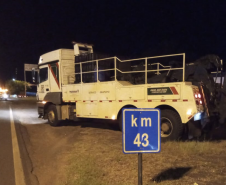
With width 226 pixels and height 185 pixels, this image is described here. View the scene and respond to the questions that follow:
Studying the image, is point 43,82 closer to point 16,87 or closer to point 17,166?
point 17,166

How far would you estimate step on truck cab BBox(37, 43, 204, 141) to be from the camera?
6570 mm

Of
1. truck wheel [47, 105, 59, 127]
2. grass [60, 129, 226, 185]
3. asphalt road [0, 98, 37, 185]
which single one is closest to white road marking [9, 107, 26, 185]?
asphalt road [0, 98, 37, 185]

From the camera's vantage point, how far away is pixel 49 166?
5.14 metres

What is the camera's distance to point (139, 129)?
272 centimetres

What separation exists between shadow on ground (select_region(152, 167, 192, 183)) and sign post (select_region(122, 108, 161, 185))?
1546mm

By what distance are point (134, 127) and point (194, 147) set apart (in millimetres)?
3619

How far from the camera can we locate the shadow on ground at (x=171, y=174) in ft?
13.1

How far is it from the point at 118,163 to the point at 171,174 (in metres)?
1.23

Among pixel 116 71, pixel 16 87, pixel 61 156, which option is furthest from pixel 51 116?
pixel 16 87

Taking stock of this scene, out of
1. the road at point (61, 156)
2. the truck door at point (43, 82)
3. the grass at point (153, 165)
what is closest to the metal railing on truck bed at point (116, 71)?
the truck door at point (43, 82)

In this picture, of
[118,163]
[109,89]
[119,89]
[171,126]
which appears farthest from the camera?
[109,89]

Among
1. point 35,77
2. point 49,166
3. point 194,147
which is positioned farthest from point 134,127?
point 35,77

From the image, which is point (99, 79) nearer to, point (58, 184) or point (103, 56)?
point (103, 56)

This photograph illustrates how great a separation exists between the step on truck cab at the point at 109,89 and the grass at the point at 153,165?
3.79 ft
